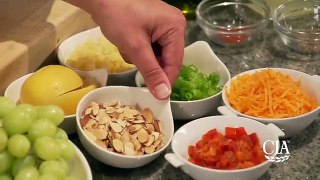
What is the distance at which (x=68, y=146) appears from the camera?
2.38 ft

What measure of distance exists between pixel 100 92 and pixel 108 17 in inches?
4.9

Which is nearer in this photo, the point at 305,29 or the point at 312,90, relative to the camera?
the point at 312,90

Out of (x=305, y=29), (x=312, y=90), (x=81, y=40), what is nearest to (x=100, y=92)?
(x=81, y=40)

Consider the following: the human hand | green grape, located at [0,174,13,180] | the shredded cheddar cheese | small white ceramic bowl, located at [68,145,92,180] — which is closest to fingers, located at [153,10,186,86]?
the human hand

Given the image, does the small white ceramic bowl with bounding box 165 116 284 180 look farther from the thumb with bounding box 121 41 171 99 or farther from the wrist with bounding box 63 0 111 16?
the wrist with bounding box 63 0 111 16

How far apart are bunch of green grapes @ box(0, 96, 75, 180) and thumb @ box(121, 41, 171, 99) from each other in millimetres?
207

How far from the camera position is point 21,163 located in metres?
0.68

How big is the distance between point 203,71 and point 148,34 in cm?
19

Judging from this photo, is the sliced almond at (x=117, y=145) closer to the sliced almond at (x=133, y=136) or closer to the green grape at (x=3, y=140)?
the sliced almond at (x=133, y=136)

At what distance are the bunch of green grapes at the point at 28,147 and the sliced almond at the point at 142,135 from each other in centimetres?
15

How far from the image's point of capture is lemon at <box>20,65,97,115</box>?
0.88 metres

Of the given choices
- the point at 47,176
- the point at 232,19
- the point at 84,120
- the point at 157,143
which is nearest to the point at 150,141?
the point at 157,143

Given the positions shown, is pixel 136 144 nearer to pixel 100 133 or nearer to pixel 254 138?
pixel 100 133

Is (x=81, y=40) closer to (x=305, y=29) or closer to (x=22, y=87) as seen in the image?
(x=22, y=87)
